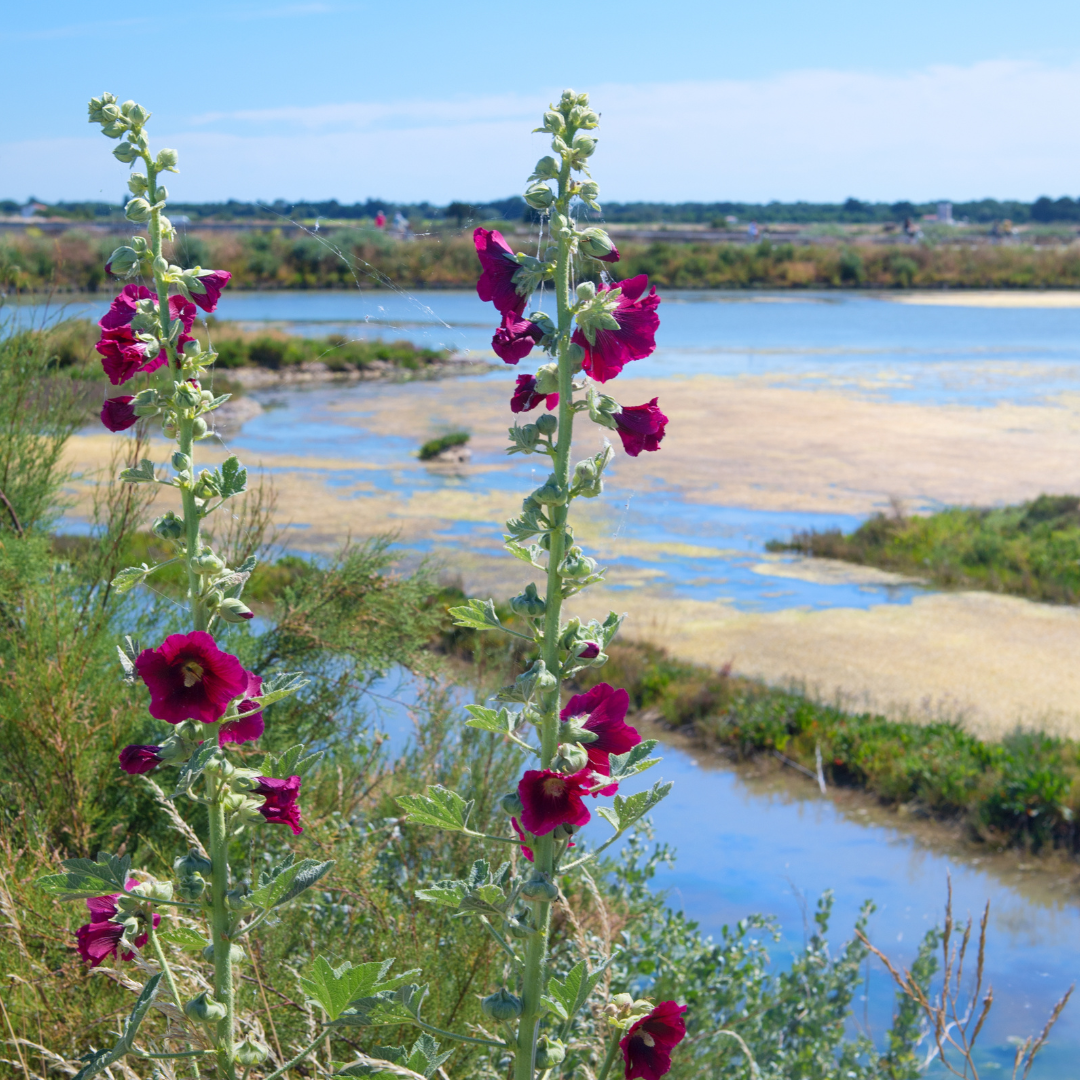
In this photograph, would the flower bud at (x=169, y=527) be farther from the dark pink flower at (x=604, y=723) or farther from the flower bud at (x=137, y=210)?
the dark pink flower at (x=604, y=723)

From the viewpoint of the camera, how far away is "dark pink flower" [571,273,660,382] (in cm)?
146

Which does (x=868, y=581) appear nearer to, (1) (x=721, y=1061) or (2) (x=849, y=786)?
(2) (x=849, y=786)

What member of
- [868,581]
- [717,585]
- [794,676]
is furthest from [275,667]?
[868,581]

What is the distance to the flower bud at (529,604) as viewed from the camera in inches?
56.8

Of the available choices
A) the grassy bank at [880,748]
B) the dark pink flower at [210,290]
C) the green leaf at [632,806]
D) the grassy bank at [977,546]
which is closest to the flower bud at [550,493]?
the green leaf at [632,806]

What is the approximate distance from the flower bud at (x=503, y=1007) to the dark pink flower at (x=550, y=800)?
0.72 ft

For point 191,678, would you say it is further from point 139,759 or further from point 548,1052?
point 548,1052

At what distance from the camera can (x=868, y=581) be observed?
36.0 feet

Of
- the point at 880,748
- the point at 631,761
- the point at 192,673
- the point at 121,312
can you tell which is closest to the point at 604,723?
the point at 631,761

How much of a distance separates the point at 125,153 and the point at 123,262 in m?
0.15

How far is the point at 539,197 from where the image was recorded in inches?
57.1

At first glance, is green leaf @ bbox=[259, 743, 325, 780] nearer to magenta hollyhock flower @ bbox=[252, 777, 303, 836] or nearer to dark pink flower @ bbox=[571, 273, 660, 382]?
magenta hollyhock flower @ bbox=[252, 777, 303, 836]

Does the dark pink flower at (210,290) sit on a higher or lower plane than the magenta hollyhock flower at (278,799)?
higher

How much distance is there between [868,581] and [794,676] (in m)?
2.94
